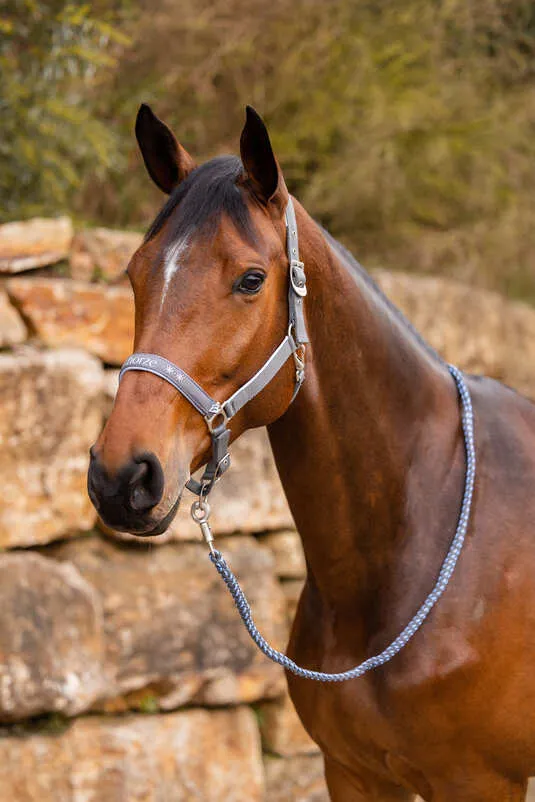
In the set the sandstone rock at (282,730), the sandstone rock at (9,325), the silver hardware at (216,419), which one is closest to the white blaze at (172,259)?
A: the silver hardware at (216,419)

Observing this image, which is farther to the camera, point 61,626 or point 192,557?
point 192,557

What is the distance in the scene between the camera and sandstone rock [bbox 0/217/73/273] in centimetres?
353

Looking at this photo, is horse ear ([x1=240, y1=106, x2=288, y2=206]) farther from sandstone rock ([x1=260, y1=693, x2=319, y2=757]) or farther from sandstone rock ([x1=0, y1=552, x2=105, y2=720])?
sandstone rock ([x1=260, y1=693, x2=319, y2=757])

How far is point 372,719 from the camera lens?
78.0 inches

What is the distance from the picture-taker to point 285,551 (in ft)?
13.5

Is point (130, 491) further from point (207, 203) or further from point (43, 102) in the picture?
point (43, 102)

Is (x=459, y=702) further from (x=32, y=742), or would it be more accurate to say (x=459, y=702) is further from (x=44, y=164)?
(x=44, y=164)

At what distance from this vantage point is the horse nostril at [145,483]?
152cm

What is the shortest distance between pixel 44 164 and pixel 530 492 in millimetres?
2847

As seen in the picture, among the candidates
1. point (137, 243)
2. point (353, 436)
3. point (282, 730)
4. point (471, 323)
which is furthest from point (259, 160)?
point (471, 323)

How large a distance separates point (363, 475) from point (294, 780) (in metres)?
2.46

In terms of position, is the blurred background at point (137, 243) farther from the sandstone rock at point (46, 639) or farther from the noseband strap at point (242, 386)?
the noseband strap at point (242, 386)

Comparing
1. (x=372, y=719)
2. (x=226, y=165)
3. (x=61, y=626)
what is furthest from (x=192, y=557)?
(x=226, y=165)

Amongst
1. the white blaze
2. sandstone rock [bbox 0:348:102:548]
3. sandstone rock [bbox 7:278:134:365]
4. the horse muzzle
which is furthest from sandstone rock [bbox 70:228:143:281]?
the horse muzzle
